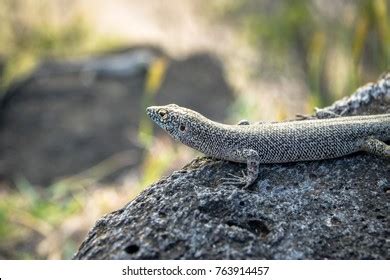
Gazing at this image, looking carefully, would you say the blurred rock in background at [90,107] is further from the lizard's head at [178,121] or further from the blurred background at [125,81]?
the lizard's head at [178,121]

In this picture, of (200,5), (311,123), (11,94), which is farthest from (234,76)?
(311,123)

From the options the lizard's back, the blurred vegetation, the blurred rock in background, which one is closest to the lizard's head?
the lizard's back

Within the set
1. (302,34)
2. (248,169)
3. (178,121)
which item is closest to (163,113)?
(178,121)

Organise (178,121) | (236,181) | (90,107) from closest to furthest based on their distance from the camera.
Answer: (236,181)
(178,121)
(90,107)

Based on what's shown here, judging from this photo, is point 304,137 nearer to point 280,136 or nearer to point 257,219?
point 280,136

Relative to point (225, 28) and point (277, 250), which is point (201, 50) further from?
point (277, 250)

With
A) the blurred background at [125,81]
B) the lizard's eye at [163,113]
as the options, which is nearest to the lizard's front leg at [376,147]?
the lizard's eye at [163,113]
